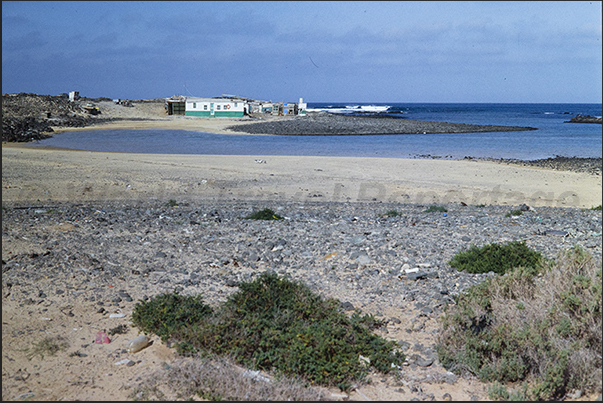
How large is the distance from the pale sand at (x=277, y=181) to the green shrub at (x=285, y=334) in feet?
28.1

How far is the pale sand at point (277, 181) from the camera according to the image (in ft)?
45.6

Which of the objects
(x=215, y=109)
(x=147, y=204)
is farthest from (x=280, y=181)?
(x=215, y=109)

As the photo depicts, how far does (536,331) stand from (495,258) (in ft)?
7.26

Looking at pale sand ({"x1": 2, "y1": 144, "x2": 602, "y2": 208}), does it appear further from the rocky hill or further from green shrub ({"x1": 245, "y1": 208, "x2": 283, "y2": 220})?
the rocky hill

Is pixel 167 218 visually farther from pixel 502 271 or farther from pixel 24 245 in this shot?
pixel 502 271

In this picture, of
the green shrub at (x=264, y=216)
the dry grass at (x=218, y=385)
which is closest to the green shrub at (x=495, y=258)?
the dry grass at (x=218, y=385)

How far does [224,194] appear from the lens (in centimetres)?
1441

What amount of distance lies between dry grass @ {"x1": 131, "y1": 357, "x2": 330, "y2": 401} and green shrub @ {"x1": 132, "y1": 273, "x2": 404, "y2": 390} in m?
0.19

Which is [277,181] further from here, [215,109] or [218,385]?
[215,109]

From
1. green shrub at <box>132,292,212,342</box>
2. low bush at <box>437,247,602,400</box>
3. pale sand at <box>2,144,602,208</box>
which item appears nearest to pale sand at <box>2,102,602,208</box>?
pale sand at <box>2,144,602,208</box>

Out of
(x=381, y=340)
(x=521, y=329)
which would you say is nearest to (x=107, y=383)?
(x=381, y=340)

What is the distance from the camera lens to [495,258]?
21.4 feet

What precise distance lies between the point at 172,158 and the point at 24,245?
1609cm

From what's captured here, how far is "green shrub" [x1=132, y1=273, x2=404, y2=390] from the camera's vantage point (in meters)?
4.29
